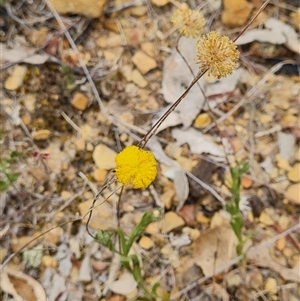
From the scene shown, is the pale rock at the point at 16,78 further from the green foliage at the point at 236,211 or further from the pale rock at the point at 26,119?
the green foliage at the point at 236,211

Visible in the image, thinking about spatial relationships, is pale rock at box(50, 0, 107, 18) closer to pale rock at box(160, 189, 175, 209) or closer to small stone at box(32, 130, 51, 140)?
small stone at box(32, 130, 51, 140)

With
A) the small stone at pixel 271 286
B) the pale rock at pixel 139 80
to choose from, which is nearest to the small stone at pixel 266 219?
the small stone at pixel 271 286

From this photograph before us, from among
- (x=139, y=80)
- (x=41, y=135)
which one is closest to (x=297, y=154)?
(x=139, y=80)

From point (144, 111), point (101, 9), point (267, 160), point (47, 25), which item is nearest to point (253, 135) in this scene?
point (267, 160)

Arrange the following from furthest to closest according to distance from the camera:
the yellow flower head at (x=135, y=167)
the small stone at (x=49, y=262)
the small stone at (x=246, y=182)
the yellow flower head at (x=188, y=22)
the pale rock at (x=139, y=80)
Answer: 1. the pale rock at (x=139, y=80)
2. the small stone at (x=246, y=182)
3. the small stone at (x=49, y=262)
4. the yellow flower head at (x=188, y=22)
5. the yellow flower head at (x=135, y=167)

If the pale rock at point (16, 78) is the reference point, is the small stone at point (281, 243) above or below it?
below

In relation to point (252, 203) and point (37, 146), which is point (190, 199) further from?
point (37, 146)

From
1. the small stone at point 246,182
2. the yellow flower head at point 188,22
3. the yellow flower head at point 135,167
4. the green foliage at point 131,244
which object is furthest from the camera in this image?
the small stone at point 246,182
